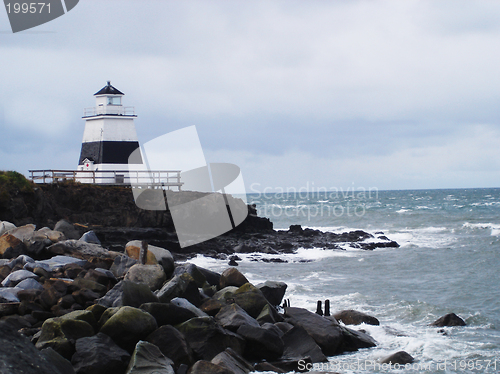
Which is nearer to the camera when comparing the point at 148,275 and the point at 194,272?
the point at 148,275

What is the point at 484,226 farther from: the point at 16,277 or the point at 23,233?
the point at 16,277

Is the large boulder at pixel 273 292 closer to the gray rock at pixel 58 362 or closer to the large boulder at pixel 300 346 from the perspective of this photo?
the large boulder at pixel 300 346

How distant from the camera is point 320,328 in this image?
32.1 feet

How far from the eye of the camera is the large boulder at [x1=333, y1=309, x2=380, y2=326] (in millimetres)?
11492

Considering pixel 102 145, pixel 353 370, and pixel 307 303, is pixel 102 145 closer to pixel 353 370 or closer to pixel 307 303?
pixel 307 303

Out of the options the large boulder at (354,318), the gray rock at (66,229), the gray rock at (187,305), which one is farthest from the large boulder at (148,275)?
the gray rock at (66,229)

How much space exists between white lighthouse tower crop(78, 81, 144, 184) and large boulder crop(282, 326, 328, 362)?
20379 mm

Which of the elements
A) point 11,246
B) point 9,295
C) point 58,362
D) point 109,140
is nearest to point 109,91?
point 109,140

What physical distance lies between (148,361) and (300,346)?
116 inches

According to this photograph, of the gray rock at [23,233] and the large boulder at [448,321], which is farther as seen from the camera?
the gray rock at [23,233]

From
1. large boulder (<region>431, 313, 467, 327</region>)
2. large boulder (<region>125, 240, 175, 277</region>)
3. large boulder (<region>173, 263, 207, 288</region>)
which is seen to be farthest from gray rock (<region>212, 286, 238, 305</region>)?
large boulder (<region>431, 313, 467, 327</region>)

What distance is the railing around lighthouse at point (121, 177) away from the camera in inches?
1051

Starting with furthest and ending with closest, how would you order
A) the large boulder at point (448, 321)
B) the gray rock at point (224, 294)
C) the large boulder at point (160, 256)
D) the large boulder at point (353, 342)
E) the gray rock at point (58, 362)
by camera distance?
1. the large boulder at point (160, 256)
2. the large boulder at point (448, 321)
3. the gray rock at point (224, 294)
4. the large boulder at point (353, 342)
5. the gray rock at point (58, 362)

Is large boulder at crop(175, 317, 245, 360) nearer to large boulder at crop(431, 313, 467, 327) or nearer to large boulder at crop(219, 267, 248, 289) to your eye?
large boulder at crop(219, 267, 248, 289)
